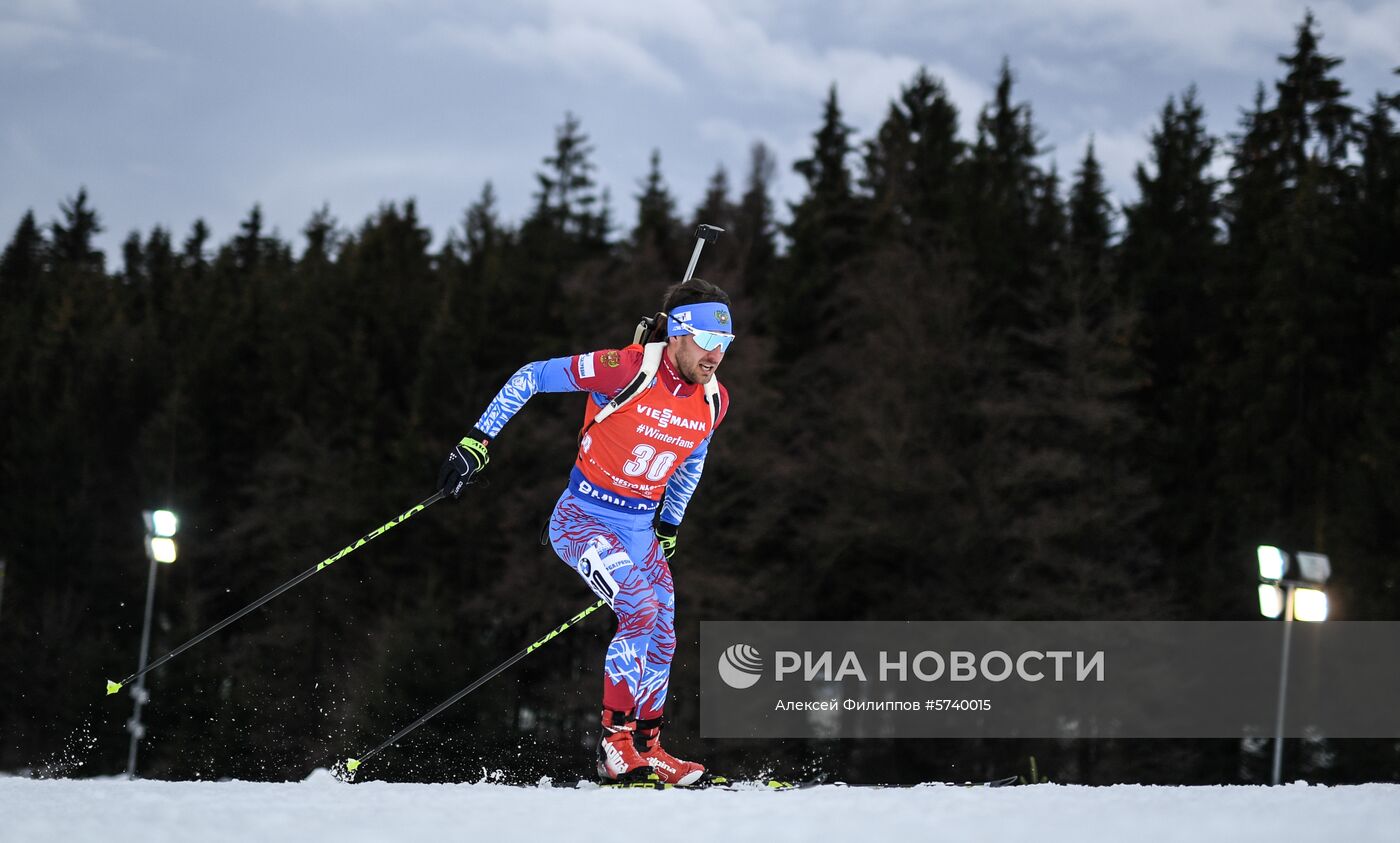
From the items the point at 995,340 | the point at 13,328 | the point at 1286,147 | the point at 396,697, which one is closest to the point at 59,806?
the point at 396,697

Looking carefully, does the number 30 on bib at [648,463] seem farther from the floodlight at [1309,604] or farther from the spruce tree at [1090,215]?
the spruce tree at [1090,215]

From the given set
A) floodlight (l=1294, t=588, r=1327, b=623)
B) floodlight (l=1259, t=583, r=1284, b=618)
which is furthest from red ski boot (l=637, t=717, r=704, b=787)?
floodlight (l=1259, t=583, r=1284, b=618)

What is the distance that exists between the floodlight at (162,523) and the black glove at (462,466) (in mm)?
11443

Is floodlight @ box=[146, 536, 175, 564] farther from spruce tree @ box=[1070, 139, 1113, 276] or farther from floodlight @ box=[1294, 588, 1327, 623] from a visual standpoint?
spruce tree @ box=[1070, 139, 1113, 276]

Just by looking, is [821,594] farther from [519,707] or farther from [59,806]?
[59,806]

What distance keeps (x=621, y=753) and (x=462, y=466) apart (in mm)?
1428

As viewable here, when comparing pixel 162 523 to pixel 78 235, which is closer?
pixel 162 523

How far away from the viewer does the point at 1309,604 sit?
1304 cm

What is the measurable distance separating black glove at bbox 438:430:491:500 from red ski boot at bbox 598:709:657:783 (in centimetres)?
121

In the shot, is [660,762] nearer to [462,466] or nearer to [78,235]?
[462,466]

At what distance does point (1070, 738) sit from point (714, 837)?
72.5 feet

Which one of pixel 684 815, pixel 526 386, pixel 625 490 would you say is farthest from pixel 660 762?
pixel 684 815

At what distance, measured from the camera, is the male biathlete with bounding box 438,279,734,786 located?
222 inches

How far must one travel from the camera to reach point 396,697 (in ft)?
69.9
